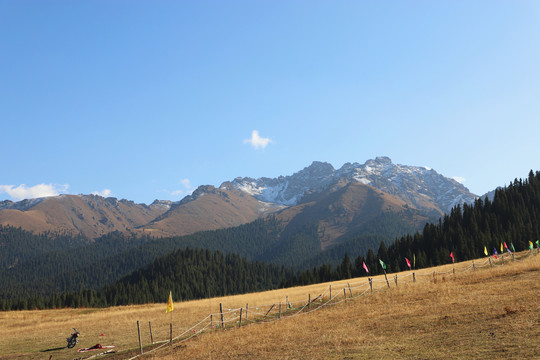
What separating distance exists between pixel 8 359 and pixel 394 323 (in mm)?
27265

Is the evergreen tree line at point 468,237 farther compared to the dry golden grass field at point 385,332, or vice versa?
the evergreen tree line at point 468,237

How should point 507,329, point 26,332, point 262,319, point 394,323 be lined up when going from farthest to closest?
1. point 26,332
2. point 262,319
3. point 394,323
4. point 507,329

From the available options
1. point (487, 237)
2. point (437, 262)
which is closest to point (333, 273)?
point (437, 262)

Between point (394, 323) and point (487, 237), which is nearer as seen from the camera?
point (394, 323)

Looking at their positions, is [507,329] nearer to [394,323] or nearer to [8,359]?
[394,323]

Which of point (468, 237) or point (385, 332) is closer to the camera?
point (385, 332)

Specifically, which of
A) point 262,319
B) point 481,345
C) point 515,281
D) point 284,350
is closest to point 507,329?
point 481,345

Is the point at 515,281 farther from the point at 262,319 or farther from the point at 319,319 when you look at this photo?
the point at 262,319

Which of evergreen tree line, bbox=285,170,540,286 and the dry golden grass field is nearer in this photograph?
the dry golden grass field

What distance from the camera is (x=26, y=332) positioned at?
4700 cm

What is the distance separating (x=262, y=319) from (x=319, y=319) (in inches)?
307

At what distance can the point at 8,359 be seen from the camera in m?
28.8

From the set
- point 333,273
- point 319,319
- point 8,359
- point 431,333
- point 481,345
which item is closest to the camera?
point 481,345

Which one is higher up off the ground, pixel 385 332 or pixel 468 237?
pixel 468 237
